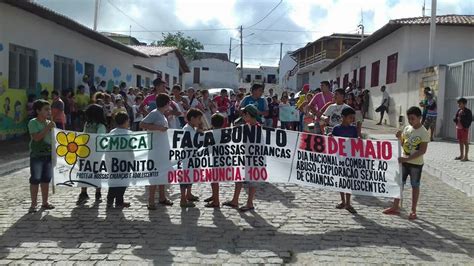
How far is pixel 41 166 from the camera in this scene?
6.65 metres

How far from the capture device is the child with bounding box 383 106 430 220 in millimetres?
6520

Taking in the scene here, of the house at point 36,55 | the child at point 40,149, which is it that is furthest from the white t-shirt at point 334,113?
the house at point 36,55

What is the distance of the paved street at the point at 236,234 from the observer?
16.4 ft

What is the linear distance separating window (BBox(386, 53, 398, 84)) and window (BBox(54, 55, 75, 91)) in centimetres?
1489

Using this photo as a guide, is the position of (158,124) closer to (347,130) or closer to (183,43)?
(347,130)

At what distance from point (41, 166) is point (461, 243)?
5.42 meters

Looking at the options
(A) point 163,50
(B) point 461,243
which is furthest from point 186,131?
(A) point 163,50

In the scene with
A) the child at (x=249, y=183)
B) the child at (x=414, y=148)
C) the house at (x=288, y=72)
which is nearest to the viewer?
the child at (x=414, y=148)

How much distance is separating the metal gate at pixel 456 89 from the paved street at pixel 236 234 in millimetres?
9608

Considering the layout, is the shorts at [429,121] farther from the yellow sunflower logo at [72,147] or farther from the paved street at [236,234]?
the yellow sunflower logo at [72,147]

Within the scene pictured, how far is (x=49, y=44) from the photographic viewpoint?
17547 millimetres

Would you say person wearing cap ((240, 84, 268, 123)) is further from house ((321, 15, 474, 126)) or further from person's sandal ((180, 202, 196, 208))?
house ((321, 15, 474, 126))

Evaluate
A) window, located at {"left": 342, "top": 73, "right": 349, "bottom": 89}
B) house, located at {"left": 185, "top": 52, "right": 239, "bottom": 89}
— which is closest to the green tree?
house, located at {"left": 185, "top": 52, "right": 239, "bottom": 89}

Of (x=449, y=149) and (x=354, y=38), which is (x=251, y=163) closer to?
(x=449, y=149)
